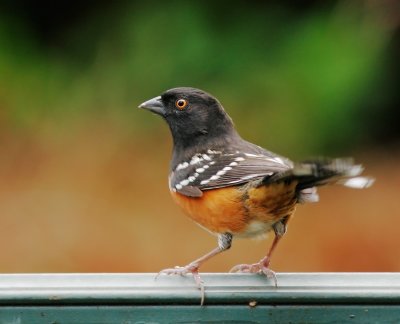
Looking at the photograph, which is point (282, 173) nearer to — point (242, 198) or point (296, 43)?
point (242, 198)

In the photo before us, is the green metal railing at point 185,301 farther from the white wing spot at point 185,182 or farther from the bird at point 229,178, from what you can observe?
the white wing spot at point 185,182

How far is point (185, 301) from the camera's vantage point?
3.67 meters

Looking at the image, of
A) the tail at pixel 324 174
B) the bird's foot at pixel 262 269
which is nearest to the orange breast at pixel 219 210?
the bird's foot at pixel 262 269

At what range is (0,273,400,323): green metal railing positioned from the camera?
3.63 meters

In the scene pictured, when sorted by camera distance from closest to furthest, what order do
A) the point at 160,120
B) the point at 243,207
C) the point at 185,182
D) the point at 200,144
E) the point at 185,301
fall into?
1. the point at 185,301
2. the point at 243,207
3. the point at 185,182
4. the point at 200,144
5. the point at 160,120

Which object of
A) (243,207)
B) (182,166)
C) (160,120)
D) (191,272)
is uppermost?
(160,120)

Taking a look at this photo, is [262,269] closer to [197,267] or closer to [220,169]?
[197,267]

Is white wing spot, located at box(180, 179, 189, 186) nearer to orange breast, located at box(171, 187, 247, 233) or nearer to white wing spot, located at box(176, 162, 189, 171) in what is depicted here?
orange breast, located at box(171, 187, 247, 233)

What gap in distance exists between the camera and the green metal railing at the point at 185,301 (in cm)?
363

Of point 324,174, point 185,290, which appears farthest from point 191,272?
point 324,174

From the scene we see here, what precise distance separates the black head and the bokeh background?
1.66 m

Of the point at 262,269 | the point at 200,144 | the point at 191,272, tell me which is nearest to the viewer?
the point at 191,272

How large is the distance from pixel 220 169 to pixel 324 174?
0.89m

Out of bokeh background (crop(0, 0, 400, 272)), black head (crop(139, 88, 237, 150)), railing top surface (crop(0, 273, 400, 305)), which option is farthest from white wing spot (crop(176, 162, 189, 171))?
bokeh background (crop(0, 0, 400, 272))
